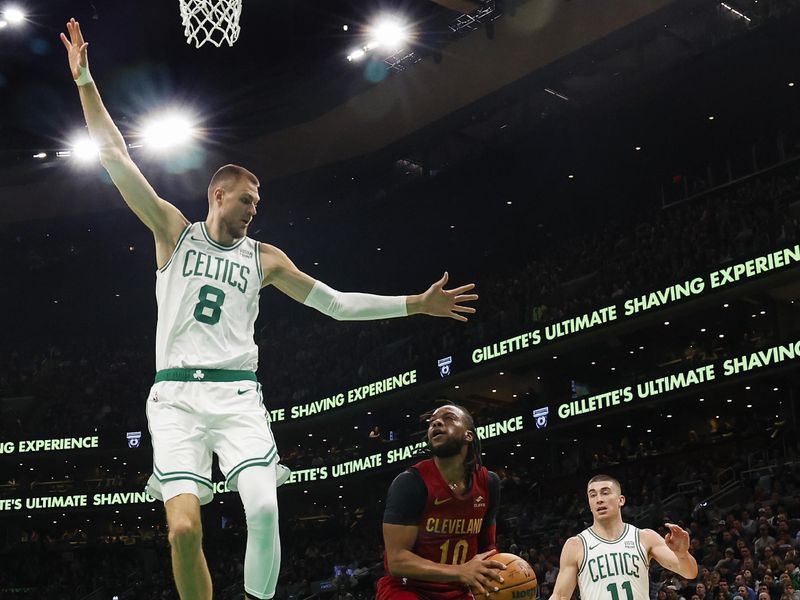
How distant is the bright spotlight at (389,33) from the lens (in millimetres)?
28453

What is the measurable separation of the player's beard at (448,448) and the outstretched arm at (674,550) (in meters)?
2.53

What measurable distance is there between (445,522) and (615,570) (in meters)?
4.00

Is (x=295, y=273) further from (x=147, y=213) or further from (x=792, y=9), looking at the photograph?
(x=792, y=9)

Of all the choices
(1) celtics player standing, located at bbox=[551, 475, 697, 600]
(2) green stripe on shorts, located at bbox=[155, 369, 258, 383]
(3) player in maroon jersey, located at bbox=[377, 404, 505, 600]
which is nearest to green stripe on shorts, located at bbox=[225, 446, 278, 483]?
(2) green stripe on shorts, located at bbox=[155, 369, 258, 383]

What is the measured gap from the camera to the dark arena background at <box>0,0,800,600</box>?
2736 centimetres

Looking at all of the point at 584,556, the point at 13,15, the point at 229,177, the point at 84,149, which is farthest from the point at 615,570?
the point at 84,149

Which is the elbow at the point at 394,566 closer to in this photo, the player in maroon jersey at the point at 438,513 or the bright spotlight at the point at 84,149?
the player in maroon jersey at the point at 438,513

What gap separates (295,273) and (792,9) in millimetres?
25111

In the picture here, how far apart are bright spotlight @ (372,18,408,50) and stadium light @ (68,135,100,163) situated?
10757 millimetres

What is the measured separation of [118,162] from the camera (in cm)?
580

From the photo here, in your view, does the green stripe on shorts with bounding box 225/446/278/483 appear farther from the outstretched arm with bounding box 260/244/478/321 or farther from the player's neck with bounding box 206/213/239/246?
the player's neck with bounding box 206/213/239/246

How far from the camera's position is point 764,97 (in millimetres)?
31359

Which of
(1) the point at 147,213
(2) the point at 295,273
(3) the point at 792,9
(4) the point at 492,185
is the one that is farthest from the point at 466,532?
(4) the point at 492,185

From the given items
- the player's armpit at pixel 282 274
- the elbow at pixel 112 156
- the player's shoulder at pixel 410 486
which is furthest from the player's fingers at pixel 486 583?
the elbow at pixel 112 156
